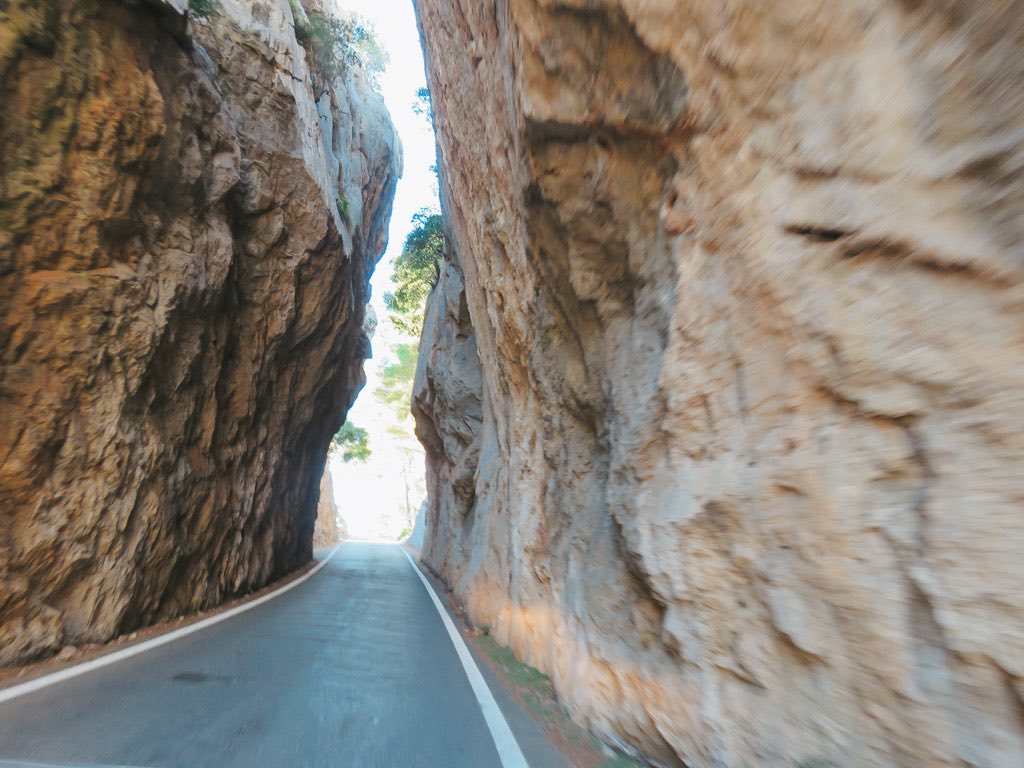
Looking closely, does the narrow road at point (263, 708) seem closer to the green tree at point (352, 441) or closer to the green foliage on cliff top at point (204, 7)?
the green foliage on cliff top at point (204, 7)

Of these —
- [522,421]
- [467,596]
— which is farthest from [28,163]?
[467,596]

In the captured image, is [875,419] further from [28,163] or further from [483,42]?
[28,163]

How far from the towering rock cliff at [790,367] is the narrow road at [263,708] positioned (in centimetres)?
131

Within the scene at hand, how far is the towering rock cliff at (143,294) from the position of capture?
281 inches

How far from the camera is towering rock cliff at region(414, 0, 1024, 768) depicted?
261 cm

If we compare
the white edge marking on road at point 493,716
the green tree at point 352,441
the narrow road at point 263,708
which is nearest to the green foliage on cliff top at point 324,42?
the narrow road at point 263,708

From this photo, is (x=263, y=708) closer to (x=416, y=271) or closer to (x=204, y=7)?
(x=204, y=7)

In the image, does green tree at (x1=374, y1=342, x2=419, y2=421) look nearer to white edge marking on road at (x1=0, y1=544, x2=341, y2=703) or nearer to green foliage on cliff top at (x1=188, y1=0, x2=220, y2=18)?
green foliage on cliff top at (x1=188, y1=0, x2=220, y2=18)

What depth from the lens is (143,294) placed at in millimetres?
8742

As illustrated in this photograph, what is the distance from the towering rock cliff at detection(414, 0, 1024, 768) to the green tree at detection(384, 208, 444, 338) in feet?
48.9

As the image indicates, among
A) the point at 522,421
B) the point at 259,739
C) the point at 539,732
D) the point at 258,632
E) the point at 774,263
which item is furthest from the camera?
the point at 522,421

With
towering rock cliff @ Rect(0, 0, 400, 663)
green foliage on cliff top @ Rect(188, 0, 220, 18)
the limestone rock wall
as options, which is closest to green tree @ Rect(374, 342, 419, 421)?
the limestone rock wall

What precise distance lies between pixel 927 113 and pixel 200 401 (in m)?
10.6

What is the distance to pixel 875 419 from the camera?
304 cm
